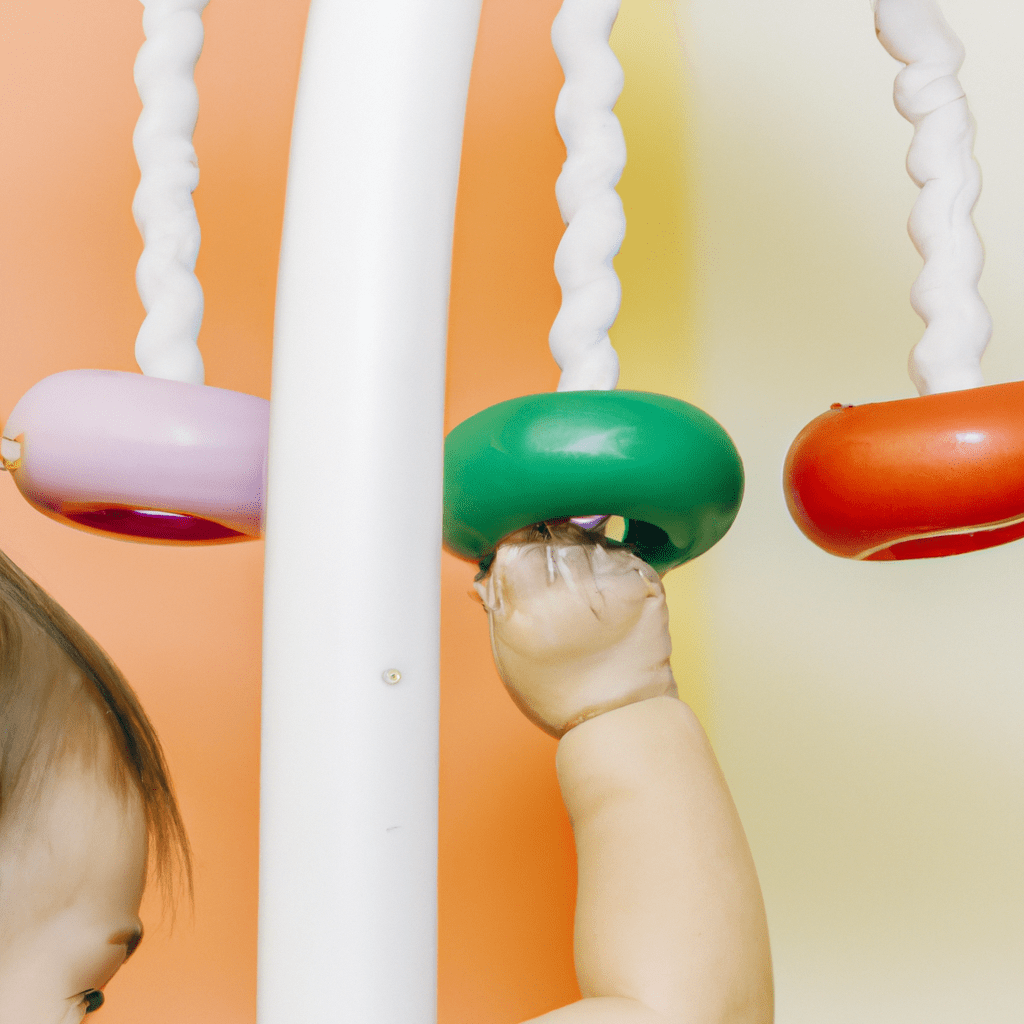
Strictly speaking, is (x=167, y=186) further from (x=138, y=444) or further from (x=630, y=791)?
(x=630, y=791)

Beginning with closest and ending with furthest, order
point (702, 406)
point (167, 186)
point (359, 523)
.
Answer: point (359, 523) < point (167, 186) < point (702, 406)

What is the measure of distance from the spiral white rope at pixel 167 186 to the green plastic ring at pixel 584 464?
8cm

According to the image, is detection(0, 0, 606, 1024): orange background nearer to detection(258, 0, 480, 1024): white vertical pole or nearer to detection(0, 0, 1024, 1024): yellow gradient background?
detection(0, 0, 1024, 1024): yellow gradient background

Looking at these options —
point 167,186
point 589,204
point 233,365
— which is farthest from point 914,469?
point 233,365

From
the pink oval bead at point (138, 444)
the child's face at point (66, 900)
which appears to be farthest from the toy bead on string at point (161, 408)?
the child's face at point (66, 900)

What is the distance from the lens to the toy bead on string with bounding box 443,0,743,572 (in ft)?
0.77

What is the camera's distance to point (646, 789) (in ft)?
0.91

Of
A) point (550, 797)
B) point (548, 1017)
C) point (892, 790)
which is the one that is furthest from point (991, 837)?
point (548, 1017)

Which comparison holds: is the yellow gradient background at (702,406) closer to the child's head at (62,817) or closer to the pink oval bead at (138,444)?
the child's head at (62,817)

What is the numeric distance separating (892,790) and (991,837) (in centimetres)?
5

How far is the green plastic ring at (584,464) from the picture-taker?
0.77ft

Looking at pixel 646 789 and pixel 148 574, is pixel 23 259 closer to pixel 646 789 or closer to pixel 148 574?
pixel 148 574

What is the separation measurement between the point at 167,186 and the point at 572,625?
17cm

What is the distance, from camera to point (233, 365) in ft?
1.69
